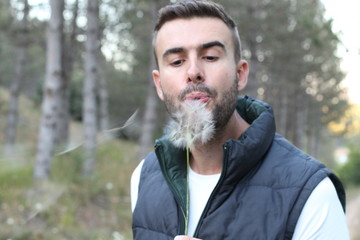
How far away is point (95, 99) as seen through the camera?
1066cm

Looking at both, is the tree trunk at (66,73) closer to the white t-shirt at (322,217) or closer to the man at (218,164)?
the man at (218,164)

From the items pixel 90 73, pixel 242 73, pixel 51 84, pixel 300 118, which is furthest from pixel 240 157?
pixel 300 118

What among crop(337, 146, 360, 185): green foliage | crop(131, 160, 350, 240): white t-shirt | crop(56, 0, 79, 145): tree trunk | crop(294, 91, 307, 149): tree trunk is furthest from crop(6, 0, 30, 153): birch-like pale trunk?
crop(337, 146, 360, 185): green foliage

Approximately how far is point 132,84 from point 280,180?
2265cm

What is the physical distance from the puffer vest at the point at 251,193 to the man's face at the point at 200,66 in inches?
7.8

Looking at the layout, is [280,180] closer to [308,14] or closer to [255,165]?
[255,165]

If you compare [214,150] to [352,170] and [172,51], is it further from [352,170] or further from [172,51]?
[352,170]

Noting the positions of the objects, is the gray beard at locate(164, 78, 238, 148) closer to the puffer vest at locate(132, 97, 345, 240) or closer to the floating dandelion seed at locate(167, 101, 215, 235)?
the floating dandelion seed at locate(167, 101, 215, 235)

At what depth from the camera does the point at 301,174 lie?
71.3 inches

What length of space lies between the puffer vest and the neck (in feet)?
0.38

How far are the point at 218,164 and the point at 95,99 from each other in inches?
348

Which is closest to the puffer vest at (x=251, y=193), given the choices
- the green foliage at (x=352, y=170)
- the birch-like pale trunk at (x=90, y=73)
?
the birch-like pale trunk at (x=90, y=73)

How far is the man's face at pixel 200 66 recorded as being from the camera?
201 cm

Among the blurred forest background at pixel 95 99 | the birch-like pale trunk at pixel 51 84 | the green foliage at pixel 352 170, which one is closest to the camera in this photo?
the blurred forest background at pixel 95 99
